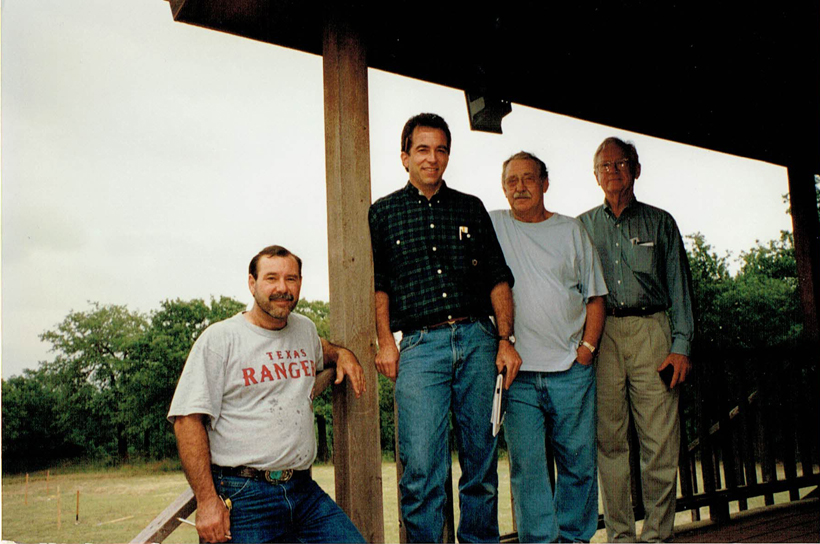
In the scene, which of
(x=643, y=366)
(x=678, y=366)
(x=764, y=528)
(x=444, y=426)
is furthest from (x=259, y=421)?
(x=764, y=528)

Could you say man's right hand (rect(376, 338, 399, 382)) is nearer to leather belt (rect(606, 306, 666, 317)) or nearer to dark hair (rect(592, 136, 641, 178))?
leather belt (rect(606, 306, 666, 317))

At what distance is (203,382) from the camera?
1.63m

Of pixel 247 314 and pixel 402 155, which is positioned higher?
pixel 402 155

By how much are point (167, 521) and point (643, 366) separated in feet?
5.92

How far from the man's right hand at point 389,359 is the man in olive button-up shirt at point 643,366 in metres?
1.00

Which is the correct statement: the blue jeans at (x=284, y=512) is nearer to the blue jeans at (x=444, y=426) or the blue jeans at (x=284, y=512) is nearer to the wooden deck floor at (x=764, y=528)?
the blue jeans at (x=444, y=426)

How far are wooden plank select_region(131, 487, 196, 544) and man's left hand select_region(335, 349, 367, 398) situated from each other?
53cm

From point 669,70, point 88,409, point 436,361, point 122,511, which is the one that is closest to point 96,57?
point 88,409

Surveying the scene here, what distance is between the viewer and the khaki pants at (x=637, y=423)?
2.35 meters

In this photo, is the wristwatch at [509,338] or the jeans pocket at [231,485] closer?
the jeans pocket at [231,485]

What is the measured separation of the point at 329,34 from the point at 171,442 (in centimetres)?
982

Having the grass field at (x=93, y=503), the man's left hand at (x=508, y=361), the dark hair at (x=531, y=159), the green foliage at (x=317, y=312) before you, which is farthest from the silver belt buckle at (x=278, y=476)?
the grass field at (x=93, y=503)

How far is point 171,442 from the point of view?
10.2m

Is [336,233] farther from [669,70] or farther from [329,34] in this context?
[669,70]
